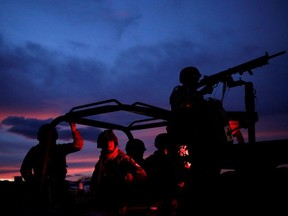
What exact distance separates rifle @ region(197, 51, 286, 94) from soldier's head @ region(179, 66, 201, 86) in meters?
0.84

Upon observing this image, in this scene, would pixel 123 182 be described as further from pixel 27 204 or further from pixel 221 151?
pixel 221 151

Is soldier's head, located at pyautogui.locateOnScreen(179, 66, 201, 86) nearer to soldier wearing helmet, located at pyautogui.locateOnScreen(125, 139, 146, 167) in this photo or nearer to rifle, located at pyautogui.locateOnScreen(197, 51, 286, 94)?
rifle, located at pyautogui.locateOnScreen(197, 51, 286, 94)

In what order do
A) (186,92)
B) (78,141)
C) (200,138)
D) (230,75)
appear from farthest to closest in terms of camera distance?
1. (230,75)
2. (78,141)
3. (186,92)
4. (200,138)

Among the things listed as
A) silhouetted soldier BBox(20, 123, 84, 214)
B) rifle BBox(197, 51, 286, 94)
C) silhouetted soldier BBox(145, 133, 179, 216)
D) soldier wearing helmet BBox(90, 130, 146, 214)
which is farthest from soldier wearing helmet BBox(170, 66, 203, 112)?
silhouetted soldier BBox(20, 123, 84, 214)

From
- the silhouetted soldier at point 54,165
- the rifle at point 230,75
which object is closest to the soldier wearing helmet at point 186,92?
the rifle at point 230,75

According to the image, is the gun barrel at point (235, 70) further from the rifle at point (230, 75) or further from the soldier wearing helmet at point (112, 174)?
the soldier wearing helmet at point (112, 174)

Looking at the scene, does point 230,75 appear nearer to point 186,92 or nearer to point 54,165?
point 186,92

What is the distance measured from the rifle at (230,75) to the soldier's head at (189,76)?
84 cm

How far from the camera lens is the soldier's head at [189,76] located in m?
3.83

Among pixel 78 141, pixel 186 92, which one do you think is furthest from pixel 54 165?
pixel 186 92

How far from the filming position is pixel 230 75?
15.9 ft

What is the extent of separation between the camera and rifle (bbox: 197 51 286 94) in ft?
15.3

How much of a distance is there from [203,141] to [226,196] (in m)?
0.60

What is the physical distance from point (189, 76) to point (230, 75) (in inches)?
52.3
